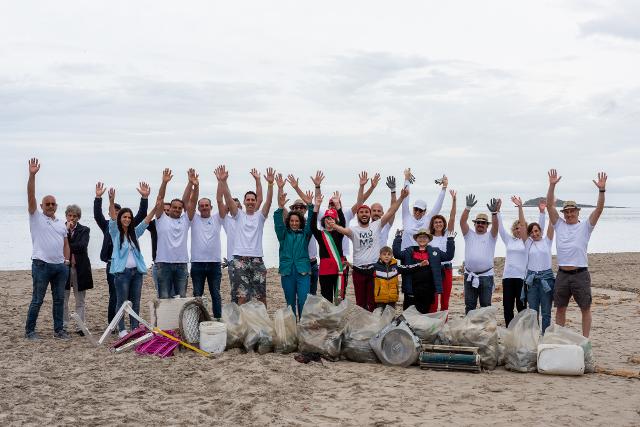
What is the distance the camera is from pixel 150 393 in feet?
19.6

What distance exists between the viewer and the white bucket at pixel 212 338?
23.8 ft

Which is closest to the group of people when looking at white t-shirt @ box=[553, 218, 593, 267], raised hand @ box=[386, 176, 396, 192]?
white t-shirt @ box=[553, 218, 593, 267]

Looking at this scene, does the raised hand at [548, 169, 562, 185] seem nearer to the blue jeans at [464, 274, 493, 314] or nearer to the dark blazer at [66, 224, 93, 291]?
the blue jeans at [464, 274, 493, 314]

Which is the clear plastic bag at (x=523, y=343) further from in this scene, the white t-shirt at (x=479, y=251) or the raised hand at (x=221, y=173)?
the raised hand at (x=221, y=173)

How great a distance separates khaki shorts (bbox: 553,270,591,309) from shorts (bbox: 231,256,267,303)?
3436 millimetres

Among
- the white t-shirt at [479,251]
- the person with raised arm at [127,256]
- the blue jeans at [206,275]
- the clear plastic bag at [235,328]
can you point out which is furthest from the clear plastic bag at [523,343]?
the person with raised arm at [127,256]

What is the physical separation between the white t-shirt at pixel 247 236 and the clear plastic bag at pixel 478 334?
2.52 meters

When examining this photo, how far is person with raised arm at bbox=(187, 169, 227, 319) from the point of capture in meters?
8.45

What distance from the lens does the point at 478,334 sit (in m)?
6.91

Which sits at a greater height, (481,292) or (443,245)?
(443,245)

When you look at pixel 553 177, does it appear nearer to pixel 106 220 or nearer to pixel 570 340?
pixel 570 340

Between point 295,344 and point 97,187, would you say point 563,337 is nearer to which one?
point 295,344

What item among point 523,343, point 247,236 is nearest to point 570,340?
point 523,343

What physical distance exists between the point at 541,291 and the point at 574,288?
1.79ft
